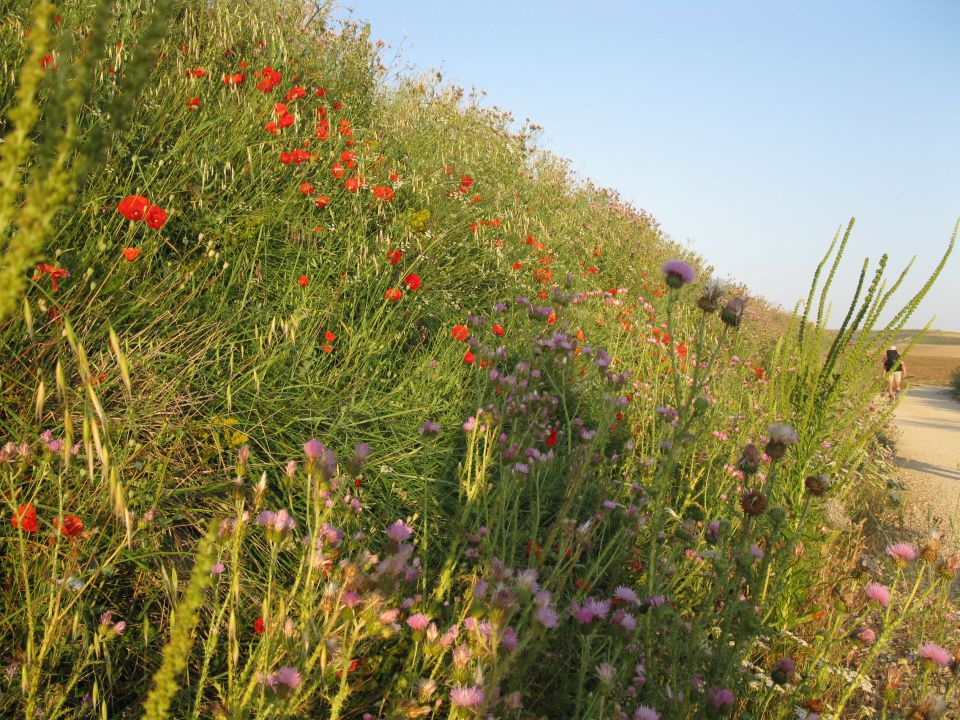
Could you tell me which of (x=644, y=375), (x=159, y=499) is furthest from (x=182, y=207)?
(x=644, y=375)

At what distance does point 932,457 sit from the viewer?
706 cm

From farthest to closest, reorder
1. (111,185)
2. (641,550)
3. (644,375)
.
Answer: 1. (644,375)
2. (641,550)
3. (111,185)

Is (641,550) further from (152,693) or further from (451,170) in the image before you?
(451,170)

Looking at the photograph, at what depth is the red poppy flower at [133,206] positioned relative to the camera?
1.80 metres

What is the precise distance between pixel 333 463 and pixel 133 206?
3.82ft

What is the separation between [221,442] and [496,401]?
1.07 metres

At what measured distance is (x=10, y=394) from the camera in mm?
1686

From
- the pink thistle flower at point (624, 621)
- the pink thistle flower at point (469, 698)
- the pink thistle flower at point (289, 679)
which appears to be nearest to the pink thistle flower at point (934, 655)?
the pink thistle flower at point (624, 621)

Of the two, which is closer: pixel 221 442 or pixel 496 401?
pixel 221 442

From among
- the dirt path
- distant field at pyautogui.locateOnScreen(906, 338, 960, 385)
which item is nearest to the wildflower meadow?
the dirt path

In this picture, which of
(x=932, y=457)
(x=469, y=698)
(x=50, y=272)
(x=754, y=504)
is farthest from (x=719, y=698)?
(x=932, y=457)

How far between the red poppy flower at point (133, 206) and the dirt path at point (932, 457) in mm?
4264

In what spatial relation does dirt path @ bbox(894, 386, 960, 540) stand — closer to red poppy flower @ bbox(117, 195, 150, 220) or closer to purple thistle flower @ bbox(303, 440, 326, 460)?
purple thistle flower @ bbox(303, 440, 326, 460)

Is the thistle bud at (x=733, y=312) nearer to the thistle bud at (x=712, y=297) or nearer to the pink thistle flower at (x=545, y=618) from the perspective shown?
the thistle bud at (x=712, y=297)
